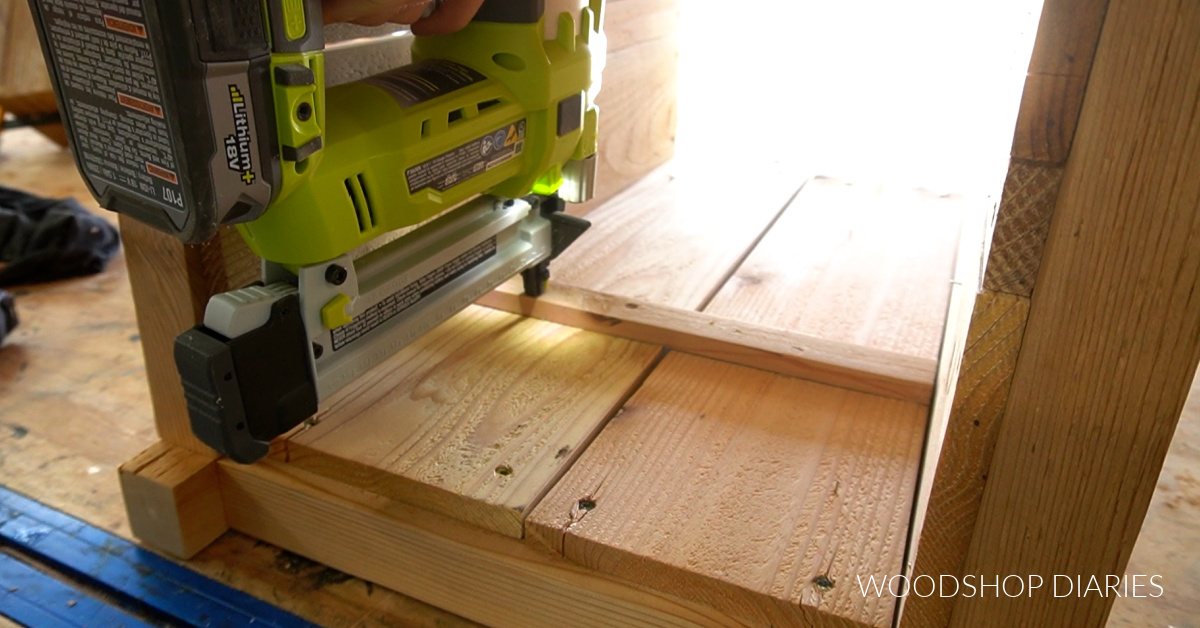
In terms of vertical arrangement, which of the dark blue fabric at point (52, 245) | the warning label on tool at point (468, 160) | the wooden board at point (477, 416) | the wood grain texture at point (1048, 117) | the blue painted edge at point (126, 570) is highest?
the wood grain texture at point (1048, 117)

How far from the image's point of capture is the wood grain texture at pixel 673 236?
1244 millimetres

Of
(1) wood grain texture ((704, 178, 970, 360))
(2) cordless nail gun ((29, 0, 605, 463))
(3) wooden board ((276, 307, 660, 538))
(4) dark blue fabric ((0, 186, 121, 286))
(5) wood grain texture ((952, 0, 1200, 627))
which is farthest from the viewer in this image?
(4) dark blue fabric ((0, 186, 121, 286))

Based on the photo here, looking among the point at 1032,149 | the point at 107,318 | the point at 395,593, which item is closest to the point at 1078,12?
the point at 1032,149

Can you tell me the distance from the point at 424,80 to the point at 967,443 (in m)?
0.59

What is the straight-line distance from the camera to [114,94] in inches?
23.8

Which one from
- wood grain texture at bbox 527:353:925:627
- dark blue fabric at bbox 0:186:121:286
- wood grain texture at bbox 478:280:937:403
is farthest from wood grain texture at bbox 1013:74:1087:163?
dark blue fabric at bbox 0:186:121:286

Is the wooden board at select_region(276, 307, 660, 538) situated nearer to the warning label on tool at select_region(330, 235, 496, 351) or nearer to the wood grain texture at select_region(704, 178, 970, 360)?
the warning label on tool at select_region(330, 235, 496, 351)

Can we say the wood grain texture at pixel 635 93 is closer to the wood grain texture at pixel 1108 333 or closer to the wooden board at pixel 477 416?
the wooden board at pixel 477 416

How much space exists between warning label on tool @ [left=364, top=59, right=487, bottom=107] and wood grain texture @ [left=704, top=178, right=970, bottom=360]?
494 millimetres

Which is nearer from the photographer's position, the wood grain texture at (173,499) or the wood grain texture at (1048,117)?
the wood grain texture at (1048,117)

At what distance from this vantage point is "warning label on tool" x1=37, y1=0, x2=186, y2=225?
0.57m

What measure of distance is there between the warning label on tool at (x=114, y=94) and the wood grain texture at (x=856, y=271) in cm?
74

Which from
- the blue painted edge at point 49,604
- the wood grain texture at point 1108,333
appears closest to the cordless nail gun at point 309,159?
the blue painted edge at point 49,604

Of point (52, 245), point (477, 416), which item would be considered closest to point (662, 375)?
point (477, 416)
